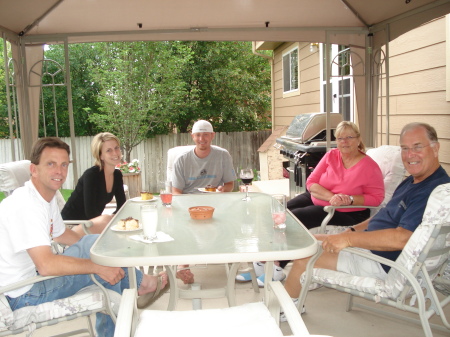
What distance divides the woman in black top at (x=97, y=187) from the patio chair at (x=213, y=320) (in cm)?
159

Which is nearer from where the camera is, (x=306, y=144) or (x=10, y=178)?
(x=10, y=178)

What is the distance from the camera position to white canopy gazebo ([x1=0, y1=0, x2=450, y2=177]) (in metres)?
4.41

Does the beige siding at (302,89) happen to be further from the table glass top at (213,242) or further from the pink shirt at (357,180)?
the table glass top at (213,242)

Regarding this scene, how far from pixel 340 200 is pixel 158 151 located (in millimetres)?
8323

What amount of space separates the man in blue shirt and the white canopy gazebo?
6.69ft

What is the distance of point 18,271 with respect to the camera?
2086 millimetres

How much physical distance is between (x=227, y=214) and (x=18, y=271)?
112cm

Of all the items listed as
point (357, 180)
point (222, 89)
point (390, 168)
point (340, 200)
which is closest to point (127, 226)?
point (340, 200)

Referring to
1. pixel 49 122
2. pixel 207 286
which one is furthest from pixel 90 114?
pixel 207 286

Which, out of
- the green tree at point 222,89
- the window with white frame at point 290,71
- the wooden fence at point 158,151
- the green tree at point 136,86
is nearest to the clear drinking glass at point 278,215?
the window with white frame at point 290,71

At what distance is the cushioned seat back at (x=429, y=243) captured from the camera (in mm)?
2043

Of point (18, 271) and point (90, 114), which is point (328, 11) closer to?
point (18, 271)

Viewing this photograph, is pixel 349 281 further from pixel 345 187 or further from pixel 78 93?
pixel 78 93

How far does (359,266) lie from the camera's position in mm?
2477
